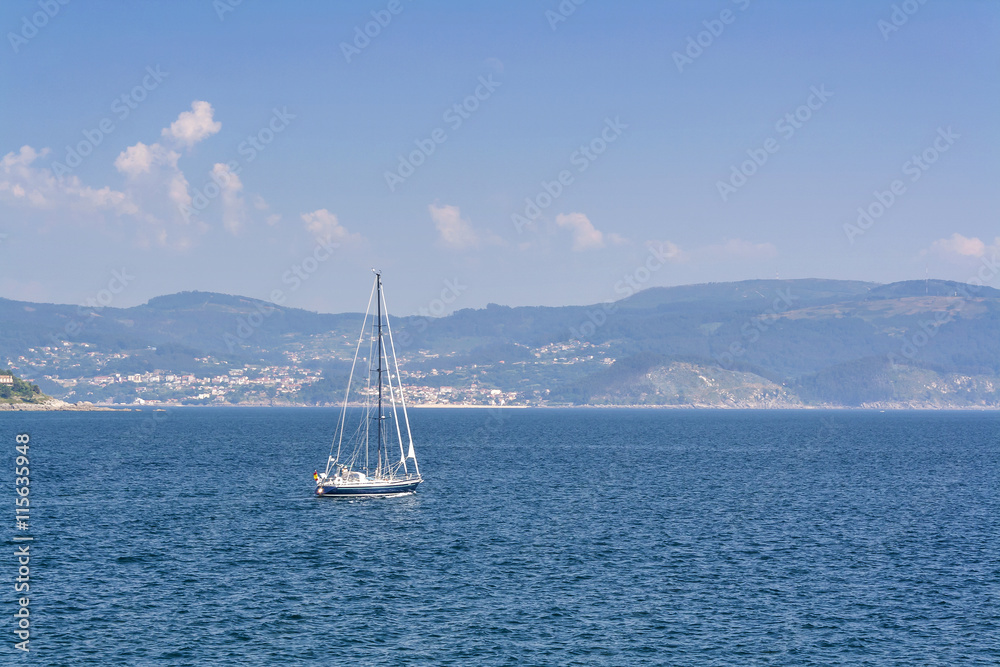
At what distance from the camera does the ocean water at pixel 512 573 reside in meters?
46.7

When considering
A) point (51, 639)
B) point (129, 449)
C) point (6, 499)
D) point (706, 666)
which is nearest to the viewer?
point (706, 666)

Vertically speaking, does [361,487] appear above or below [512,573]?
above

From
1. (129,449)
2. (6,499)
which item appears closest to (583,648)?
(6,499)

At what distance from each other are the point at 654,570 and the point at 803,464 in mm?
94175

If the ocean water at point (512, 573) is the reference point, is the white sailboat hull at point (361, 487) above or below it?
above

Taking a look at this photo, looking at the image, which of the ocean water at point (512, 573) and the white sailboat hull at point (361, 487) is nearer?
the ocean water at point (512, 573)

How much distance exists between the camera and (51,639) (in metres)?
47.0

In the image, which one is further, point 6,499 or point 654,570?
point 6,499

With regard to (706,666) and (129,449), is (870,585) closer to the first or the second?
(706,666)

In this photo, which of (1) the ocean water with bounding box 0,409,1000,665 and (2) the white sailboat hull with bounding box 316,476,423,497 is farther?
(2) the white sailboat hull with bounding box 316,476,423,497

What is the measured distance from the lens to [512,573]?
205 ft

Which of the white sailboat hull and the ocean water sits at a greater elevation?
the white sailboat hull

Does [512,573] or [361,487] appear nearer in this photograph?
[512,573]

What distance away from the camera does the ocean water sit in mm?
46656
